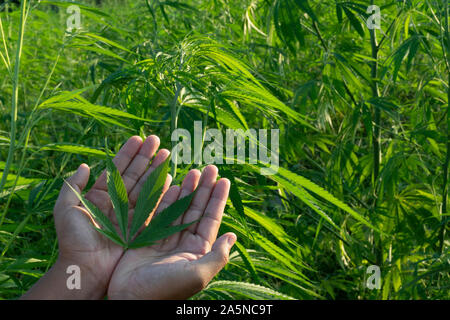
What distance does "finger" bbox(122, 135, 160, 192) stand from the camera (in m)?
0.83

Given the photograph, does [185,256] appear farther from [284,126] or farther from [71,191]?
[284,126]

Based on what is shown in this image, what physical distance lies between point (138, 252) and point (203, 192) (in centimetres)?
13

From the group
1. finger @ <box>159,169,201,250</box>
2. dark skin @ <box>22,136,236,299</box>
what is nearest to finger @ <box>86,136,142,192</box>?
dark skin @ <box>22,136,236,299</box>

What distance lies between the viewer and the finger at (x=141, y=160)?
825 millimetres

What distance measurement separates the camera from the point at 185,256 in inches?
28.9

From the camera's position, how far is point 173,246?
78 centimetres

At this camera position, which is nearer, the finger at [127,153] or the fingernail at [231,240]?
the fingernail at [231,240]

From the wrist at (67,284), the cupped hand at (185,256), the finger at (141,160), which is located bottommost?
the wrist at (67,284)

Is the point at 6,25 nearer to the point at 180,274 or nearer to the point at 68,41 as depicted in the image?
the point at 68,41

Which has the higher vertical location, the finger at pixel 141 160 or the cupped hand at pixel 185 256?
the finger at pixel 141 160

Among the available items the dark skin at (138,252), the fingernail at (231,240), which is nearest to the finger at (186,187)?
the dark skin at (138,252)

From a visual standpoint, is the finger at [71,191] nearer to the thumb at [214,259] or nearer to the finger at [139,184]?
the finger at [139,184]
